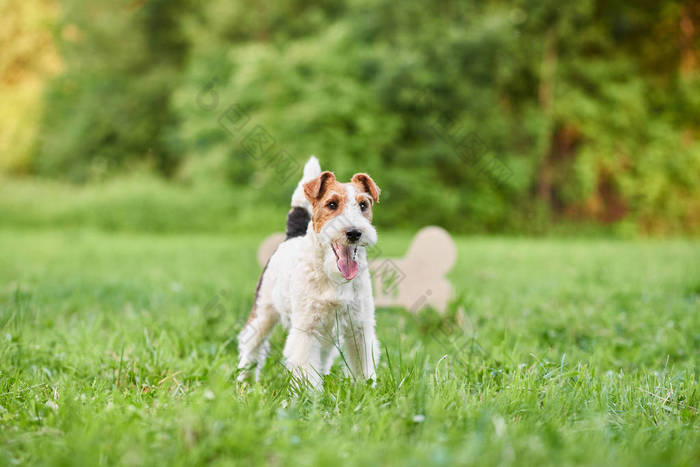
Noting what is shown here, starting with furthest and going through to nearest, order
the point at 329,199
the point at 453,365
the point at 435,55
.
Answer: the point at 435,55, the point at 453,365, the point at 329,199

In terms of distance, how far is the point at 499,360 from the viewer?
9.48 ft

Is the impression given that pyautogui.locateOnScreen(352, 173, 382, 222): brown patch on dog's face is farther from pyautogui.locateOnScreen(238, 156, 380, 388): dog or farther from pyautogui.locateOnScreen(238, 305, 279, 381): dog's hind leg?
pyautogui.locateOnScreen(238, 305, 279, 381): dog's hind leg

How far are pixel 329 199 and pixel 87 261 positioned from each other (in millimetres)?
7260

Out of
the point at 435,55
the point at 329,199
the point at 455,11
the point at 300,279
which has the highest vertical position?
the point at 455,11

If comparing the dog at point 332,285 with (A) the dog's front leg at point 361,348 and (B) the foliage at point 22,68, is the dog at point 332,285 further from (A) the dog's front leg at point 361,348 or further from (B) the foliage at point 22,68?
(B) the foliage at point 22,68

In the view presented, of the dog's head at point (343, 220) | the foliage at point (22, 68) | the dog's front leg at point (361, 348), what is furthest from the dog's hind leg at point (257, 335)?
the foliage at point (22, 68)

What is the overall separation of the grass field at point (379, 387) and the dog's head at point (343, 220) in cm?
52

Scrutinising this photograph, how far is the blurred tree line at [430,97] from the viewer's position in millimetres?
14742

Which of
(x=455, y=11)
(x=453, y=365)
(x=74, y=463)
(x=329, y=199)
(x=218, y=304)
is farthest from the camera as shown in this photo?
(x=455, y=11)

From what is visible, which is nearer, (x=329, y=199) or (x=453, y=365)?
(x=329, y=199)

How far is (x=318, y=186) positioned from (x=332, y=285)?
49 centimetres

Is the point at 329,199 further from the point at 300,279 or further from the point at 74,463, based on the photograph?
the point at 74,463

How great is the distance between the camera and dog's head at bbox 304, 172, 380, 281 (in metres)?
2.35

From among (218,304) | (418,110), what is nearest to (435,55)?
(418,110)
